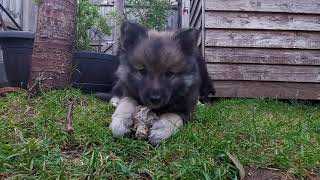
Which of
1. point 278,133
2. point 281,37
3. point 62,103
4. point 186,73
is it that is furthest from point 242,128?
point 281,37

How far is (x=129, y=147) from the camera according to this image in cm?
221

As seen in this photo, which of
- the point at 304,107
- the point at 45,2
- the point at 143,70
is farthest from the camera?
the point at 304,107

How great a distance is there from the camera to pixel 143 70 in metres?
2.72

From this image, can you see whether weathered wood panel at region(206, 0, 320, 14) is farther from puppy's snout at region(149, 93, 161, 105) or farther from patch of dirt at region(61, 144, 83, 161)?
patch of dirt at region(61, 144, 83, 161)

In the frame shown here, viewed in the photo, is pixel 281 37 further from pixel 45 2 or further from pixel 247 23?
pixel 45 2

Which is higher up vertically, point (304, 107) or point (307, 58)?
point (307, 58)

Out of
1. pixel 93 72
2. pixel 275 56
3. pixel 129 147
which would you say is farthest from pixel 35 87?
pixel 275 56

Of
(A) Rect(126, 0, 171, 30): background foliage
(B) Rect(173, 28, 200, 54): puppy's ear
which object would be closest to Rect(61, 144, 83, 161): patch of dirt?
(B) Rect(173, 28, 200, 54): puppy's ear

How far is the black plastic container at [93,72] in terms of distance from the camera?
4027mm

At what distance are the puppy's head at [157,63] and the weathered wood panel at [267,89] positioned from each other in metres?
2.07

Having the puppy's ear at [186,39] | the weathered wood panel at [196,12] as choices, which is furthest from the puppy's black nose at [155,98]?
the weathered wood panel at [196,12]

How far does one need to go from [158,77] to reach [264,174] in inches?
37.2

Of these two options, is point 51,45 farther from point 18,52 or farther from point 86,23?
point 86,23

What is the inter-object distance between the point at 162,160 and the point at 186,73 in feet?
2.97
